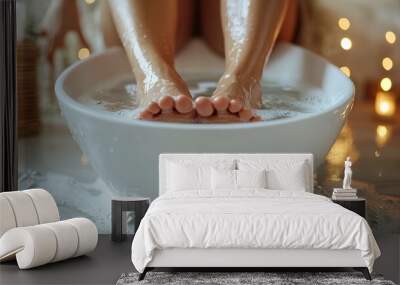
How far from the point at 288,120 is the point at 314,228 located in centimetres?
155

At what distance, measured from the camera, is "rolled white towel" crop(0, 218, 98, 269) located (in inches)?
175

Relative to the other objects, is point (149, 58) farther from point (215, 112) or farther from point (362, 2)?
point (362, 2)

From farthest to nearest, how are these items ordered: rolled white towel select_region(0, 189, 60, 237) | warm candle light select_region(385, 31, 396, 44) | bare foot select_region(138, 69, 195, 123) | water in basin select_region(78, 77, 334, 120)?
warm candle light select_region(385, 31, 396, 44) < water in basin select_region(78, 77, 334, 120) < bare foot select_region(138, 69, 195, 123) < rolled white towel select_region(0, 189, 60, 237)

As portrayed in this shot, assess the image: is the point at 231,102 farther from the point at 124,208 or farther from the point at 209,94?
the point at 124,208

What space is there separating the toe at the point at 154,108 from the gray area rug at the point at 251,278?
134cm

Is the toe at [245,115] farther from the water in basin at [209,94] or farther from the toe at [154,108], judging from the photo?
the toe at [154,108]

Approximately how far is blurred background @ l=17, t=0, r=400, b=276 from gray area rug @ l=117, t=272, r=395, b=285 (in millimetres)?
Result: 1521

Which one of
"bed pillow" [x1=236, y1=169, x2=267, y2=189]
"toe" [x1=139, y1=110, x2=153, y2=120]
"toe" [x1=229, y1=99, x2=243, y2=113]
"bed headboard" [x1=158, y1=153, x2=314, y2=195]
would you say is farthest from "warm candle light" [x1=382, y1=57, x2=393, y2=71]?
"toe" [x1=139, y1=110, x2=153, y2=120]

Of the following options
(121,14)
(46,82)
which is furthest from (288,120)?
(46,82)

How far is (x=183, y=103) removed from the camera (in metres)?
5.25

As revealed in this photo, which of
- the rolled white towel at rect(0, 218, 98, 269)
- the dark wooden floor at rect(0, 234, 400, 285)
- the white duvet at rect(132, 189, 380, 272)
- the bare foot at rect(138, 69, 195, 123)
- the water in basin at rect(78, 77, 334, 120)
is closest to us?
the white duvet at rect(132, 189, 380, 272)

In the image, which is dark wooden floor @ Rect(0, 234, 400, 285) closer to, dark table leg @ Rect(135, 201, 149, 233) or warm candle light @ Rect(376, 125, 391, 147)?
dark table leg @ Rect(135, 201, 149, 233)

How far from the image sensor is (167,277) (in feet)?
14.0

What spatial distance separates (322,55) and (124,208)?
73.2 inches
